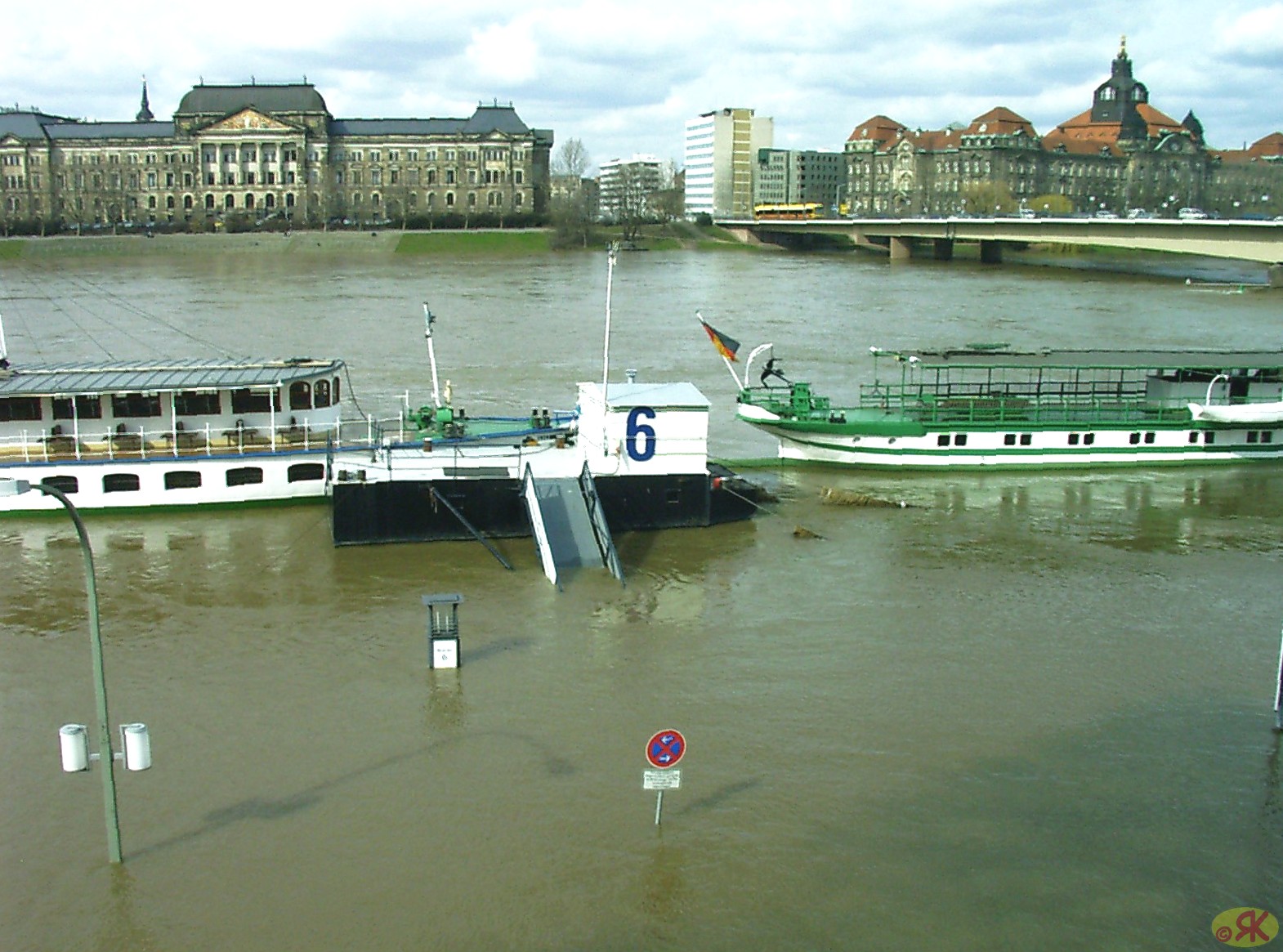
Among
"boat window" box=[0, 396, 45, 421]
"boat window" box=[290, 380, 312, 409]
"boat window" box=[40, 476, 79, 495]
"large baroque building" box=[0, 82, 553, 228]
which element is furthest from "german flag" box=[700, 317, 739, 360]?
"large baroque building" box=[0, 82, 553, 228]

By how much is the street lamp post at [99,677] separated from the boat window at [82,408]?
15698 mm

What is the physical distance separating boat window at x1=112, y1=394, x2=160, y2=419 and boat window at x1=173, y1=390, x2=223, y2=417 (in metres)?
0.48

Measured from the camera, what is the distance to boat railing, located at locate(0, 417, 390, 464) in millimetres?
27188

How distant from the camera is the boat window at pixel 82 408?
27469 mm

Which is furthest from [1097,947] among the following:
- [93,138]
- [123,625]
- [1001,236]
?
[93,138]

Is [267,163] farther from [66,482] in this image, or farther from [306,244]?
[66,482]

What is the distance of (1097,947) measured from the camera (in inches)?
490

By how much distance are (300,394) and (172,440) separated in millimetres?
2921

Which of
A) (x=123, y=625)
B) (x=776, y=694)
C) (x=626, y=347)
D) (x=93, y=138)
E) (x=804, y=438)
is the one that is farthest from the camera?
(x=93, y=138)

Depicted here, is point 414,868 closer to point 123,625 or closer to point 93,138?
point 123,625

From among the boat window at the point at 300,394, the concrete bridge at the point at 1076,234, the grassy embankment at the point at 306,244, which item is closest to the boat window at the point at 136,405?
the boat window at the point at 300,394

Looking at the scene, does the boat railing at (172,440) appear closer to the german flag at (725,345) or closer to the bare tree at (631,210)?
the german flag at (725,345)

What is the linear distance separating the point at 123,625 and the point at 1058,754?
14761 mm

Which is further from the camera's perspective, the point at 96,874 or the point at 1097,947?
the point at 96,874
